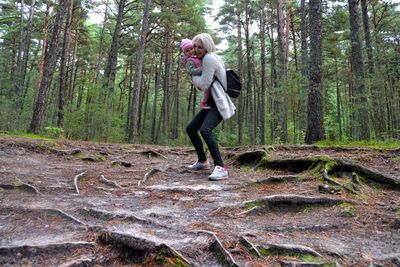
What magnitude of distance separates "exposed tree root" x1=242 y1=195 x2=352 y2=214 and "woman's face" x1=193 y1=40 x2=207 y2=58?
2.46 m

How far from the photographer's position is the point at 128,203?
379cm

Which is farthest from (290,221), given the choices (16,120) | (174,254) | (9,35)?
(9,35)

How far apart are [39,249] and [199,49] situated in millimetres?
3515

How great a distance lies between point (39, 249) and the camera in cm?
228

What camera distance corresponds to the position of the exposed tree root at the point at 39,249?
88.5 inches

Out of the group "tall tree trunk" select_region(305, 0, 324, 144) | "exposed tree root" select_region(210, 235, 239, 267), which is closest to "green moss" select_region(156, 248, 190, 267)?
"exposed tree root" select_region(210, 235, 239, 267)

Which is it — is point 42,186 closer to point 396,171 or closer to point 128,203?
point 128,203

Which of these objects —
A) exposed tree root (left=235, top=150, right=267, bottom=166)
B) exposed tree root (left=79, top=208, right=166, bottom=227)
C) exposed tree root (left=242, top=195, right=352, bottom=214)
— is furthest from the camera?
exposed tree root (left=235, top=150, right=267, bottom=166)

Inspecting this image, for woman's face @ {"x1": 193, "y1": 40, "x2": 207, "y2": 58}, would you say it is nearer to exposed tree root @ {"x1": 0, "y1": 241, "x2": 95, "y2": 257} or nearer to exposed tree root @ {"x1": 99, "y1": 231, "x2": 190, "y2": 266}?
exposed tree root @ {"x1": 99, "y1": 231, "x2": 190, "y2": 266}

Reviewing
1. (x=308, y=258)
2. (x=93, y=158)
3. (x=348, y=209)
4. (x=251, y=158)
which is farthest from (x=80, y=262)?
(x=93, y=158)

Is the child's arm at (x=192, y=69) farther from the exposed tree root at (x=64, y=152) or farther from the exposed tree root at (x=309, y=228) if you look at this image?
the exposed tree root at (x=64, y=152)

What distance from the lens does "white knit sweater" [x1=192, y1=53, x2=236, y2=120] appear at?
4746 millimetres

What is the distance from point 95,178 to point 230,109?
8.19 feet

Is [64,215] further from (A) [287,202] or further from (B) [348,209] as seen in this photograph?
(B) [348,209]
